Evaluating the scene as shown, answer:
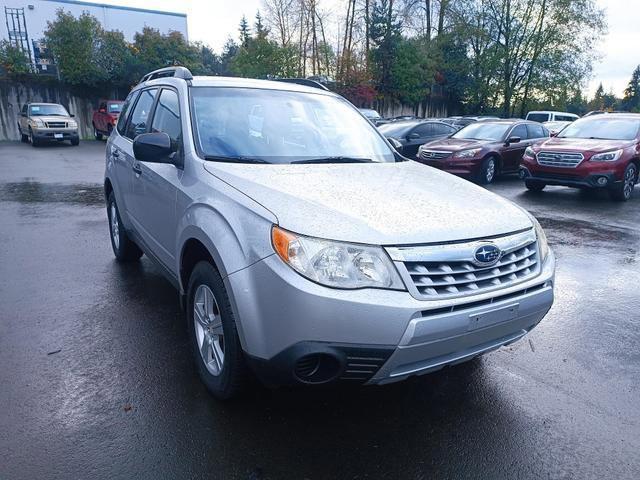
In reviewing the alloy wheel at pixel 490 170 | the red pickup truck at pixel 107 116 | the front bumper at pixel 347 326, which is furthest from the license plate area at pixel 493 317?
the red pickup truck at pixel 107 116

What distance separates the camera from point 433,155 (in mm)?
11414

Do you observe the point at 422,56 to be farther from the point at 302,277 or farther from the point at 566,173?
the point at 302,277

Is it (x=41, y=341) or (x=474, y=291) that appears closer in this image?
(x=474, y=291)

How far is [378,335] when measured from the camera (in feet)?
6.99

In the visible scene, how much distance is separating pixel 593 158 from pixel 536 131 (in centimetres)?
436

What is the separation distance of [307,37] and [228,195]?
105 feet

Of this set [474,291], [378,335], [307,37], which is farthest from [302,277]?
[307,37]

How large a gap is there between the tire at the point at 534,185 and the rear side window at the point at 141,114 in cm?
832

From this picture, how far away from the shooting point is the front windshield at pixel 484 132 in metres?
12.2

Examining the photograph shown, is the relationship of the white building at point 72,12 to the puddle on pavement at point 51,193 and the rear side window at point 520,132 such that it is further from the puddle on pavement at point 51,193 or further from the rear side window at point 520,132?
the rear side window at point 520,132

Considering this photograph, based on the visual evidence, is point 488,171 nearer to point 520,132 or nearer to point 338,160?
point 520,132

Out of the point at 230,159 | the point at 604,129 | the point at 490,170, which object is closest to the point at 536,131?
the point at 490,170

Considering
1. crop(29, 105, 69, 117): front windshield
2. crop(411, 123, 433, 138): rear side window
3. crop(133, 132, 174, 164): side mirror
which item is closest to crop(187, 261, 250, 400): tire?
crop(133, 132, 174, 164): side mirror

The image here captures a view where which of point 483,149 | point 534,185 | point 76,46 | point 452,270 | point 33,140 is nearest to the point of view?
point 452,270
